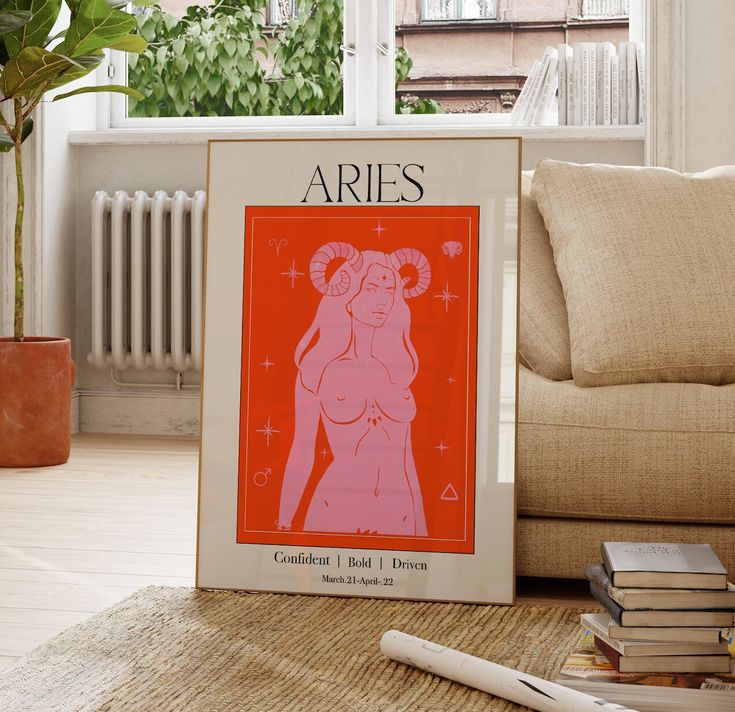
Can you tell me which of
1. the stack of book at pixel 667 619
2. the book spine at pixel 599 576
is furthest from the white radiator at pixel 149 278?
the stack of book at pixel 667 619

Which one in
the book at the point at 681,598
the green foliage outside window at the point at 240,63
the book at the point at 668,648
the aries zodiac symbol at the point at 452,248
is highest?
the green foliage outside window at the point at 240,63

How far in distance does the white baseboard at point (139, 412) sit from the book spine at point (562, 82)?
160 cm

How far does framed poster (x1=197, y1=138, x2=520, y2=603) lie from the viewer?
5.16ft

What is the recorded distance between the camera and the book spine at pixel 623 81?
3.40 metres

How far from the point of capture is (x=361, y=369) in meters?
1.61

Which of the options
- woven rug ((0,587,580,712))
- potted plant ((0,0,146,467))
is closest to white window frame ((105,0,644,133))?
potted plant ((0,0,146,467))

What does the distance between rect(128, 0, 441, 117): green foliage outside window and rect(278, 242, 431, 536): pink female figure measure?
7.05 feet

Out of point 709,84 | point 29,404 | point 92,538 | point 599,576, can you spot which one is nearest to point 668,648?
point 599,576

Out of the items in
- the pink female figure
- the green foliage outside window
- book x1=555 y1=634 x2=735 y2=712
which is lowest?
book x1=555 y1=634 x2=735 y2=712

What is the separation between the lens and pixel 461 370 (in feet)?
5.26

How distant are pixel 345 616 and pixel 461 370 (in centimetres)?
42

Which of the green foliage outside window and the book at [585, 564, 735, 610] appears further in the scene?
the green foliage outside window

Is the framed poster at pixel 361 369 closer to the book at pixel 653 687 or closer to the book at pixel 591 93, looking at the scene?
the book at pixel 653 687

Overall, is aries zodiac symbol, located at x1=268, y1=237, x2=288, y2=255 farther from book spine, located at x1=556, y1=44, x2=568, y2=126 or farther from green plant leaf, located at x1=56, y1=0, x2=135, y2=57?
book spine, located at x1=556, y1=44, x2=568, y2=126
